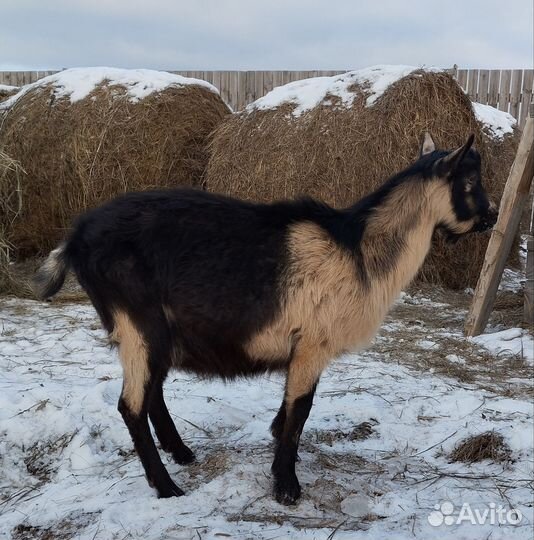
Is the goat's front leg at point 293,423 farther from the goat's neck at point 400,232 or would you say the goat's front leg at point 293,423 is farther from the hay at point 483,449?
the hay at point 483,449

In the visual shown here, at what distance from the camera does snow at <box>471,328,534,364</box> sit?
5930 mm

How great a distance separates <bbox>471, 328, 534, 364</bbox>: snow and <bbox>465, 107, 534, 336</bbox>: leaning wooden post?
18cm

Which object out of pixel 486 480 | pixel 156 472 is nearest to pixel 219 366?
pixel 156 472

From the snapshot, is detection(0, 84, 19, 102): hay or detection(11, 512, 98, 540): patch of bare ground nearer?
detection(11, 512, 98, 540): patch of bare ground

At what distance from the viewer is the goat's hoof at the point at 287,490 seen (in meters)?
3.37

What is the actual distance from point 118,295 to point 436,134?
573 centimetres

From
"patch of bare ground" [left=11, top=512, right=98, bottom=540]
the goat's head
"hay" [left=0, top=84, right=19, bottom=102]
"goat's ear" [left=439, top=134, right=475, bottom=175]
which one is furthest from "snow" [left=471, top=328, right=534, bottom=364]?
"hay" [left=0, top=84, right=19, bottom=102]

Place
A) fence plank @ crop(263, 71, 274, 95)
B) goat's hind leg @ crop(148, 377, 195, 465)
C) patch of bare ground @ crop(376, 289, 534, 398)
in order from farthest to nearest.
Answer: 1. fence plank @ crop(263, 71, 274, 95)
2. patch of bare ground @ crop(376, 289, 534, 398)
3. goat's hind leg @ crop(148, 377, 195, 465)

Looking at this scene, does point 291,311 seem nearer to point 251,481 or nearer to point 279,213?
point 279,213

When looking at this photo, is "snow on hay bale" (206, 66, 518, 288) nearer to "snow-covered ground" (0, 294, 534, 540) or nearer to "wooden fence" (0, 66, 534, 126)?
"snow-covered ground" (0, 294, 534, 540)

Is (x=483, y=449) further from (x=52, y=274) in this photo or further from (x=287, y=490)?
(x=52, y=274)

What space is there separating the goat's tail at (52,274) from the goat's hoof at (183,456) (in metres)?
1.19

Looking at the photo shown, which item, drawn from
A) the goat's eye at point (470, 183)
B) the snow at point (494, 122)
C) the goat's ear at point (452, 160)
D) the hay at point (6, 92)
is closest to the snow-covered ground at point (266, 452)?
the goat's eye at point (470, 183)

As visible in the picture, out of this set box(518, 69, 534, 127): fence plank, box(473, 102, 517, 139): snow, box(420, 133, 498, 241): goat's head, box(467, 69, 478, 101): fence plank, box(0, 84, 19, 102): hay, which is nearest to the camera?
box(420, 133, 498, 241): goat's head
